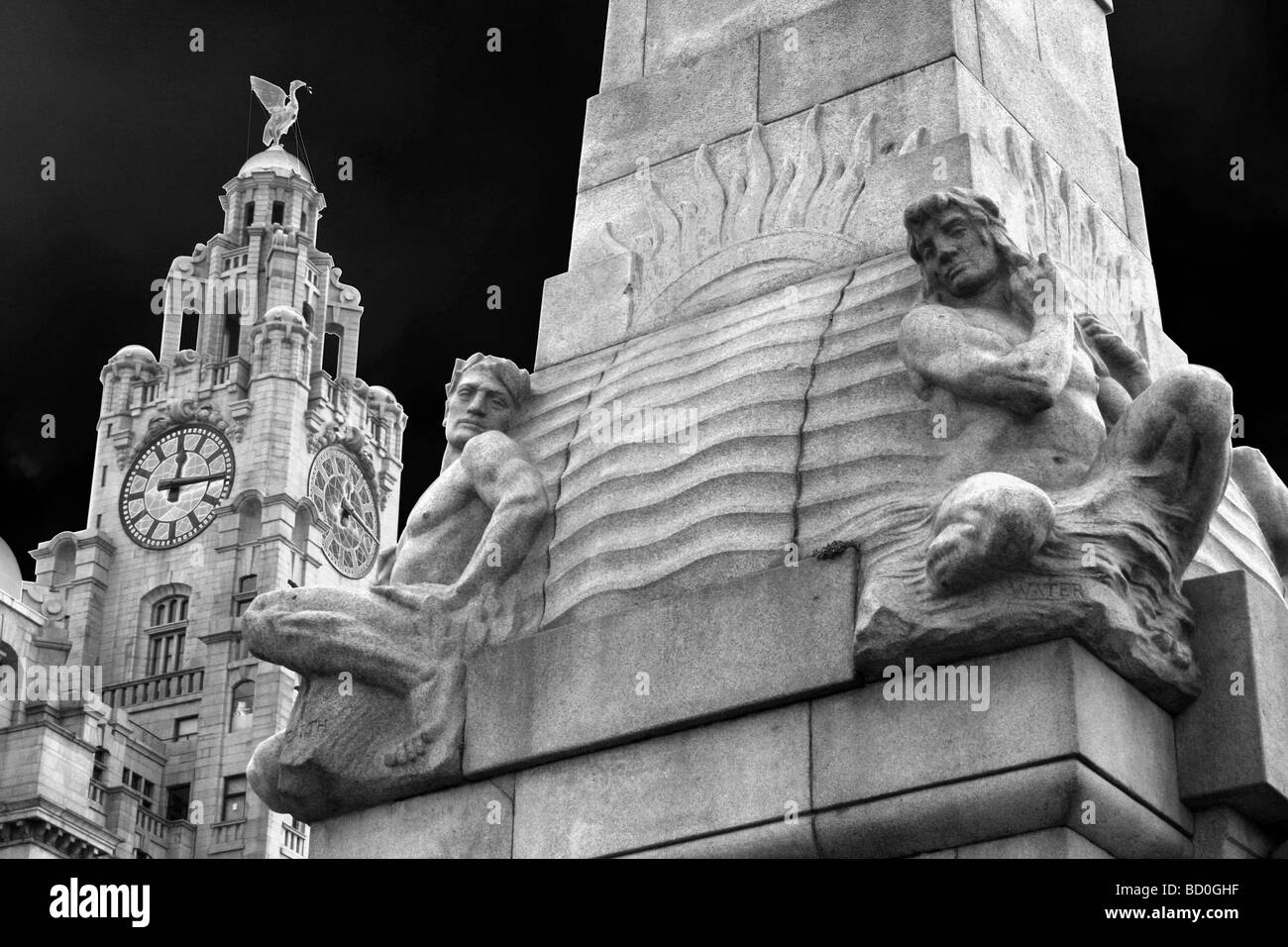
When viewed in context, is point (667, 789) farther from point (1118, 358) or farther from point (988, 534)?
point (1118, 358)

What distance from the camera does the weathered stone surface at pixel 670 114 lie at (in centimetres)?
1343

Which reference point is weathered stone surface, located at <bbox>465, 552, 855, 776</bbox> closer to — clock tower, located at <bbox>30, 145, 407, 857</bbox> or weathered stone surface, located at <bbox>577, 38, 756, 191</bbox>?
weathered stone surface, located at <bbox>577, 38, 756, 191</bbox>

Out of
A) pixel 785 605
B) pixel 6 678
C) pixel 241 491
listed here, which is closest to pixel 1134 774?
pixel 785 605

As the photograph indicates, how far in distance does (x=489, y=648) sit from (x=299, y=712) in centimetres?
97

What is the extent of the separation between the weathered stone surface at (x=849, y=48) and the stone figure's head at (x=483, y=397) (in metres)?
2.01

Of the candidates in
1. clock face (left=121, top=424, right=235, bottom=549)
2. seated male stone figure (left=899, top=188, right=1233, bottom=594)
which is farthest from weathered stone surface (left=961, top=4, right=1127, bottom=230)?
clock face (left=121, top=424, right=235, bottom=549)

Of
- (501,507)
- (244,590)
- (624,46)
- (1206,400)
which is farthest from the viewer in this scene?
(244,590)

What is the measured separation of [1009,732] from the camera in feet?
32.5

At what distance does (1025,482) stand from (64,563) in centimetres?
10353

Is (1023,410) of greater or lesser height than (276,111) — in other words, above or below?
below

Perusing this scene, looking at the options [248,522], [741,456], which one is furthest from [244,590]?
[741,456]

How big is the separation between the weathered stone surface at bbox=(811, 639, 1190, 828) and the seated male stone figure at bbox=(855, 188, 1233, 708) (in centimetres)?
11

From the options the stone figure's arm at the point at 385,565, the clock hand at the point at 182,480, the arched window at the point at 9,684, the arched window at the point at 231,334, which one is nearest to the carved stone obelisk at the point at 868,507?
the stone figure's arm at the point at 385,565

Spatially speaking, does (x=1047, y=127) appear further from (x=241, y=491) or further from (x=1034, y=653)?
(x=241, y=491)
